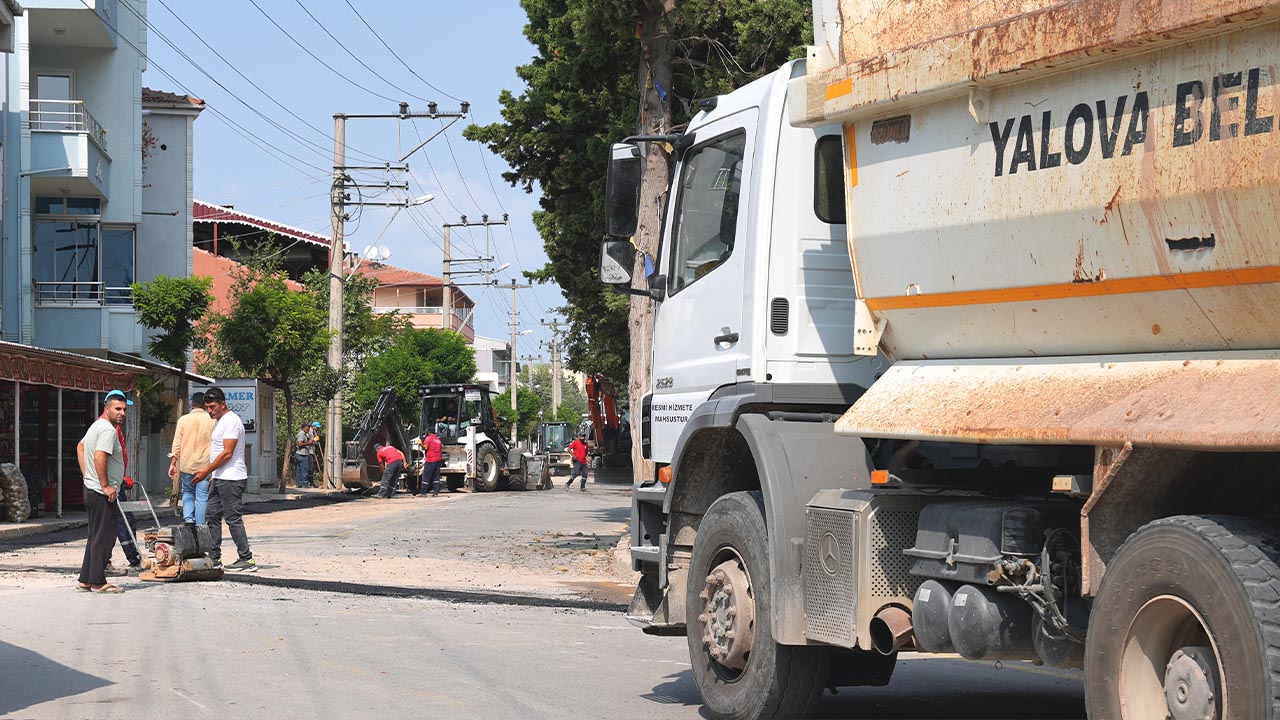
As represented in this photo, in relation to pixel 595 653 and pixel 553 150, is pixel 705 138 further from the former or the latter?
pixel 553 150

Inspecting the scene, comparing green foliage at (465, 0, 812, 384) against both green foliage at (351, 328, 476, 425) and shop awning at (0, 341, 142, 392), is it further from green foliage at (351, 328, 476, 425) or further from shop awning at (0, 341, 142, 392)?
green foliage at (351, 328, 476, 425)

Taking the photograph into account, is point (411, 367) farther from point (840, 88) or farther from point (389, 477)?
point (840, 88)

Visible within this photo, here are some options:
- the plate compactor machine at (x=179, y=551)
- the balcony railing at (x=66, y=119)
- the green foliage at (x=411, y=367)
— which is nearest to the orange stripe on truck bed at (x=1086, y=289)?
the plate compactor machine at (x=179, y=551)

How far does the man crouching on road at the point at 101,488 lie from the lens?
12.6 meters

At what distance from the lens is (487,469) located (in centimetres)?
4122

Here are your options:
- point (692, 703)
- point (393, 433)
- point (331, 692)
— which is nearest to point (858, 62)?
point (692, 703)

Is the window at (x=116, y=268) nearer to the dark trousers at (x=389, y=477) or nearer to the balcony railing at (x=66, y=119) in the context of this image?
the balcony railing at (x=66, y=119)

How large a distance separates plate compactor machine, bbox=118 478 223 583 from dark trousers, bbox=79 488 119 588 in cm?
55

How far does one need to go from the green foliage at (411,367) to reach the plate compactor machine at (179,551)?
129 feet

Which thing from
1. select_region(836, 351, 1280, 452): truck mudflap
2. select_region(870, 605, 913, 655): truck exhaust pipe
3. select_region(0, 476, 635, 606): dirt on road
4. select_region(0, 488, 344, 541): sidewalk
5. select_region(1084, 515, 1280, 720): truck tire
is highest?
select_region(836, 351, 1280, 452): truck mudflap

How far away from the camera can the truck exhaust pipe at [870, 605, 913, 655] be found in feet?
19.7

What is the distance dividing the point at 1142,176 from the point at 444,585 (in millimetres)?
10470

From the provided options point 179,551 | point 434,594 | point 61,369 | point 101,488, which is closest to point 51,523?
point 61,369

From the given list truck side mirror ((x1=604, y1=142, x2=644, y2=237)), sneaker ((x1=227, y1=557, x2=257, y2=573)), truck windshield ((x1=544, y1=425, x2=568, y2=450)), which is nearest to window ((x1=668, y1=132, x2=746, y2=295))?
truck side mirror ((x1=604, y1=142, x2=644, y2=237))
